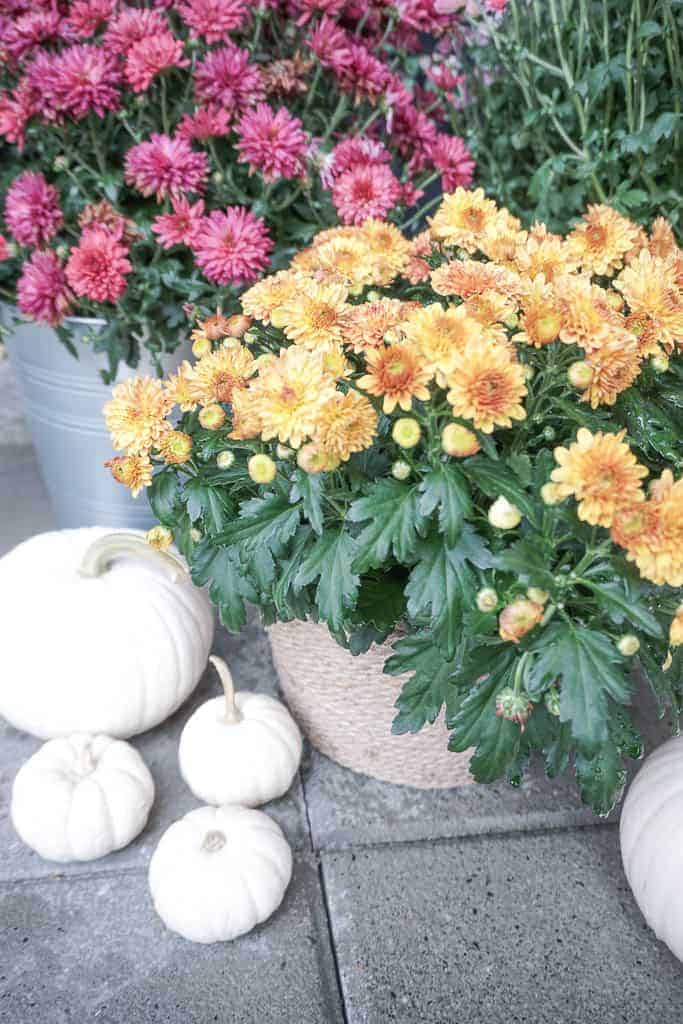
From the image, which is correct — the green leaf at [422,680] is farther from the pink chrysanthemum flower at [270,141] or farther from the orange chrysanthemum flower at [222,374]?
the pink chrysanthemum flower at [270,141]

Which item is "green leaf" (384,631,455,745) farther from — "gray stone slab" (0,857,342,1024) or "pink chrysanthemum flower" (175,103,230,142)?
"pink chrysanthemum flower" (175,103,230,142)

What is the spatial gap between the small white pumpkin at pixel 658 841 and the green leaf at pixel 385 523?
50 centimetres

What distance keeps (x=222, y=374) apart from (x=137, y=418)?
0.11 meters

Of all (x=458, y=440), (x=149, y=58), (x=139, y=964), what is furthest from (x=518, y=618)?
(x=149, y=58)

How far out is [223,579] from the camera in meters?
1.12

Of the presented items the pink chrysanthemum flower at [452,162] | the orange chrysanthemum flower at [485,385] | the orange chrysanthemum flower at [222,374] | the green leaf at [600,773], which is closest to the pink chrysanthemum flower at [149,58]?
→ the pink chrysanthemum flower at [452,162]

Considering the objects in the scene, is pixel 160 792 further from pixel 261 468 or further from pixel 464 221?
pixel 464 221

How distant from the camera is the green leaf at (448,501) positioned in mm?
909

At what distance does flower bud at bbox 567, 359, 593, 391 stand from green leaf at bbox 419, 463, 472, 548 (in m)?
0.15

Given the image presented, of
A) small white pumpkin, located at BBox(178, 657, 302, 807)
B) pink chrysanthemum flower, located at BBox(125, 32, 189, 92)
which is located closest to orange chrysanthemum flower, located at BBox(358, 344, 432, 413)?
small white pumpkin, located at BBox(178, 657, 302, 807)

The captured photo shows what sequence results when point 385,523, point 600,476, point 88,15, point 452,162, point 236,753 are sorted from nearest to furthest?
1. point 600,476
2. point 385,523
3. point 236,753
4. point 88,15
5. point 452,162

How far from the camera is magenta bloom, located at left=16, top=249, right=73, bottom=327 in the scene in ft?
4.75

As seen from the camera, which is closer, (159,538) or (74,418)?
(159,538)

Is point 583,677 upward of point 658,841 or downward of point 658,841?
upward
